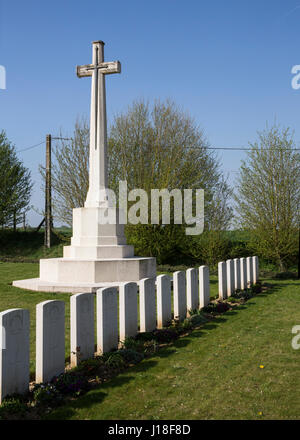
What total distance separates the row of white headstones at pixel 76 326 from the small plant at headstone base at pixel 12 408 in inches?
4.3

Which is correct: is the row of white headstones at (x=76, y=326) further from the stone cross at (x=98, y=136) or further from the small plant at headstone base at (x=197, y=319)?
the stone cross at (x=98, y=136)

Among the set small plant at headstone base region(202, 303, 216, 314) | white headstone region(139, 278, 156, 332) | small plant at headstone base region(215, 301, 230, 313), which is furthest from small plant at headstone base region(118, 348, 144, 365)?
small plant at headstone base region(215, 301, 230, 313)

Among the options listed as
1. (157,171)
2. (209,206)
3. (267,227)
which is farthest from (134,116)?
(267,227)

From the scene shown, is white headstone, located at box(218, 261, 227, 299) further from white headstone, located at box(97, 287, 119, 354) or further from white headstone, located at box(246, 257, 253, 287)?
white headstone, located at box(97, 287, 119, 354)

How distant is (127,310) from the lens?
226 inches

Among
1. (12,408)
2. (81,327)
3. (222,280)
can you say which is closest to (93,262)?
(222,280)

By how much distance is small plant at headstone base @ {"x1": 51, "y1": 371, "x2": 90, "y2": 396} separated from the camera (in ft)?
13.2

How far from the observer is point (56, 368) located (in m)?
4.33

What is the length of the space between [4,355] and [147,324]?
9.50 ft

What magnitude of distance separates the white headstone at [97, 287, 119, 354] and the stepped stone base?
14.5 feet

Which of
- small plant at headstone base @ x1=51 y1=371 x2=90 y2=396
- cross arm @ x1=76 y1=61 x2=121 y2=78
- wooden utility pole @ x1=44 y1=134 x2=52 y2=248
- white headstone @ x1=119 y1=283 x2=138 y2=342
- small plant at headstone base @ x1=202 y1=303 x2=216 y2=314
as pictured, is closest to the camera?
small plant at headstone base @ x1=51 y1=371 x2=90 y2=396

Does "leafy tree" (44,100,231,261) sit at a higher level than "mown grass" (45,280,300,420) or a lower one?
higher

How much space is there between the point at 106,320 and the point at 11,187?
82.5 ft
